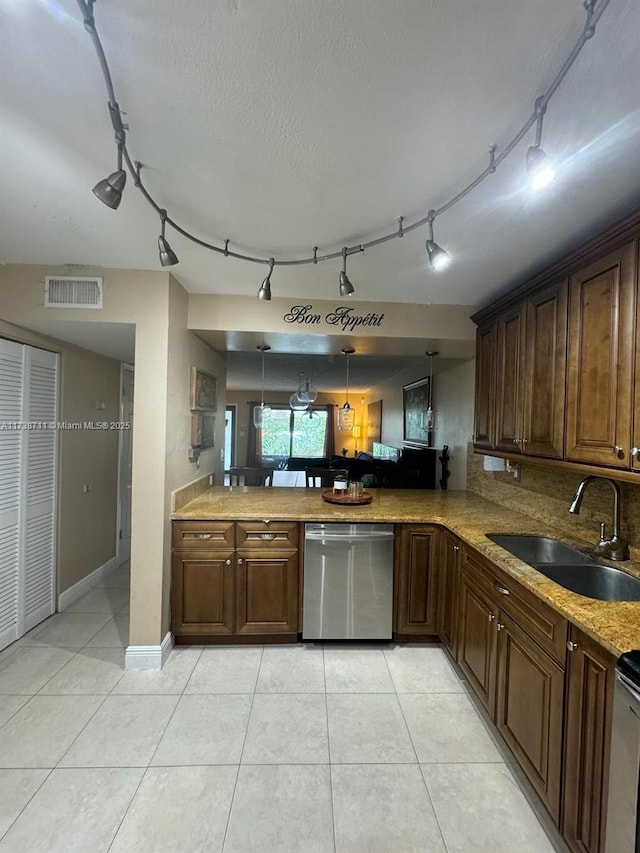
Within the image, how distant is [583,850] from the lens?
1.27 meters

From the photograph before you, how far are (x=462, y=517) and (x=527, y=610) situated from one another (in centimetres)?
102

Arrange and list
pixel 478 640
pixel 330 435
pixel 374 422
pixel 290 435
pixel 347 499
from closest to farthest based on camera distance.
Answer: pixel 478 640
pixel 347 499
pixel 290 435
pixel 330 435
pixel 374 422

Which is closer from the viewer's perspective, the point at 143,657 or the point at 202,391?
the point at 143,657

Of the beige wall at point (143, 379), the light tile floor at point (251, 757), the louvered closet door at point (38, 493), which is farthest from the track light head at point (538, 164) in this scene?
the louvered closet door at point (38, 493)

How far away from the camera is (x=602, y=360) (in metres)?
1.71

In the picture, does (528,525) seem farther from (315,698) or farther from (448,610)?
(315,698)

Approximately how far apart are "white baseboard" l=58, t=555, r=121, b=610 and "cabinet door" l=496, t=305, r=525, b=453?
356cm

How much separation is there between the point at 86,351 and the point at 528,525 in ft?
12.0

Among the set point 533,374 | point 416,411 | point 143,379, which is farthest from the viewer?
point 416,411

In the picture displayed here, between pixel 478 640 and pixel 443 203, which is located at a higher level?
pixel 443 203

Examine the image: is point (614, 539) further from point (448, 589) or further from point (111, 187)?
point (111, 187)

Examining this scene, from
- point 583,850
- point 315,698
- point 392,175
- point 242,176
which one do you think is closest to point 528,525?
A: point 583,850

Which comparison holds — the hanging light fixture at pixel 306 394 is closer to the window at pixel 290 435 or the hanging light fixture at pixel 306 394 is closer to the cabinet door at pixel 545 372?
the window at pixel 290 435

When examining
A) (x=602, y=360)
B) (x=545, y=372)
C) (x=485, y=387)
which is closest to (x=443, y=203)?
(x=602, y=360)
